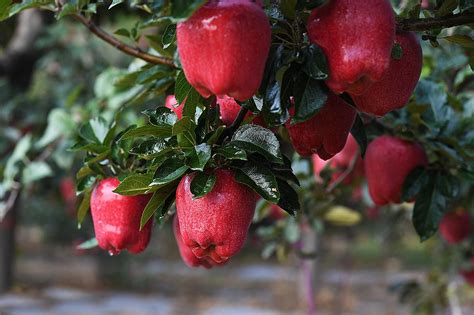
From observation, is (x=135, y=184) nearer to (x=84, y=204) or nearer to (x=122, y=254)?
(x=84, y=204)

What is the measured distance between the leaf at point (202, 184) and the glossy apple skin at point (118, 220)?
151 mm

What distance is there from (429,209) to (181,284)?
16.4ft

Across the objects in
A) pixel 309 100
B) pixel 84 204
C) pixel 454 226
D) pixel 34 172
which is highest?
pixel 309 100

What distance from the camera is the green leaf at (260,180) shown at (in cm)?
53

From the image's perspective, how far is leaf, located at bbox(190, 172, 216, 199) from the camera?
0.53 metres

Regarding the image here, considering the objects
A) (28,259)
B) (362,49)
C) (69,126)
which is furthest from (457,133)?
(28,259)

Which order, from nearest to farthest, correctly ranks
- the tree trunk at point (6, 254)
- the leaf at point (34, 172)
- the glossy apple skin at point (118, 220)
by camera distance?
the glossy apple skin at point (118, 220)
the leaf at point (34, 172)
the tree trunk at point (6, 254)

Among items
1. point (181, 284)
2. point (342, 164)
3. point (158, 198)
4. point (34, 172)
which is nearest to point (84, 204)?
point (158, 198)

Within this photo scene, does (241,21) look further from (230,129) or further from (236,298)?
(236,298)

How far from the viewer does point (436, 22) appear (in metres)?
0.55

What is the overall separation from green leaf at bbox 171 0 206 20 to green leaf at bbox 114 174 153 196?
20 centimetres

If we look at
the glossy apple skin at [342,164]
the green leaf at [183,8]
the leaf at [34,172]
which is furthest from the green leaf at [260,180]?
the leaf at [34,172]

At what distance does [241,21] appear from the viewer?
455mm

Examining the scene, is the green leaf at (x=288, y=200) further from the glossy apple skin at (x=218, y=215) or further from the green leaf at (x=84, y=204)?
the green leaf at (x=84, y=204)
